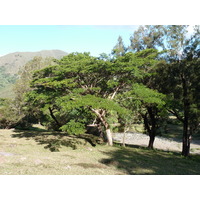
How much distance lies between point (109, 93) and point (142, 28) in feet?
31.9

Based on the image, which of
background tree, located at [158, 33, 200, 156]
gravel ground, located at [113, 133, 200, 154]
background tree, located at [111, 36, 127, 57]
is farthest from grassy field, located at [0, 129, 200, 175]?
gravel ground, located at [113, 133, 200, 154]

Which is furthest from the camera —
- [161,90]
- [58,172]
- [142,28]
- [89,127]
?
[89,127]

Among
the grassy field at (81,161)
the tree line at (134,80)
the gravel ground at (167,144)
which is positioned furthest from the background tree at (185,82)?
the gravel ground at (167,144)

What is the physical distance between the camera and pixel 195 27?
66.4 ft

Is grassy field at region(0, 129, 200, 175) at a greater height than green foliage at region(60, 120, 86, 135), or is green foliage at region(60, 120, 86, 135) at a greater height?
green foliage at region(60, 120, 86, 135)

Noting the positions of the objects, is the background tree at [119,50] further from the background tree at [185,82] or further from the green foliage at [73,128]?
the green foliage at [73,128]

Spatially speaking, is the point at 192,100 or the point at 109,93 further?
the point at 109,93

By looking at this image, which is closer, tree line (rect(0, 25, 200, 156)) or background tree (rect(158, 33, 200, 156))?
tree line (rect(0, 25, 200, 156))

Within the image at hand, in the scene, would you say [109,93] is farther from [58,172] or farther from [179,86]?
[58,172]

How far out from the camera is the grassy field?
1022 cm

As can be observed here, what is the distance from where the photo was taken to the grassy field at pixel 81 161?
402 inches

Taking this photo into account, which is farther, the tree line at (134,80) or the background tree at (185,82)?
the background tree at (185,82)

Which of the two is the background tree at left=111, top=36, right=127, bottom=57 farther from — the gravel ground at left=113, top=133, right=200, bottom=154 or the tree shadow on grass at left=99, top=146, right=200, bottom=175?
the gravel ground at left=113, top=133, right=200, bottom=154

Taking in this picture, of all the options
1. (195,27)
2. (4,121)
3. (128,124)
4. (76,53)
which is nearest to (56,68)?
(76,53)
